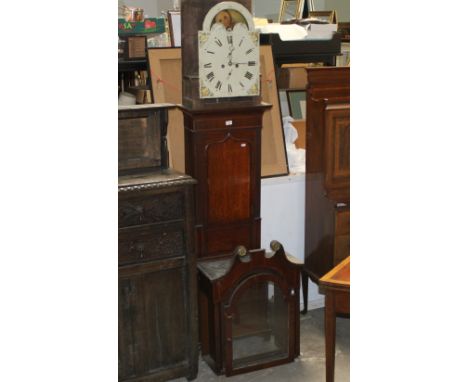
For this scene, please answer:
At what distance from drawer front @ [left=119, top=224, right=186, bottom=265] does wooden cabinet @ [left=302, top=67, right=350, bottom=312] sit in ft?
2.78

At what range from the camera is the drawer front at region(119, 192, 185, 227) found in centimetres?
282

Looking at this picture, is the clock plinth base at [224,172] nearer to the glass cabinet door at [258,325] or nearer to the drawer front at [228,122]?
the drawer front at [228,122]

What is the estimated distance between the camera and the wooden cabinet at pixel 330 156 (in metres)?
3.36

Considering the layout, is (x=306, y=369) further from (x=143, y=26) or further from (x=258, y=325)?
(x=143, y=26)

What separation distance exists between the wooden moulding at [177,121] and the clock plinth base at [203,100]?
54 cm

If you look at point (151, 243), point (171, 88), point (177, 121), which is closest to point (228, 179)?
point (151, 243)

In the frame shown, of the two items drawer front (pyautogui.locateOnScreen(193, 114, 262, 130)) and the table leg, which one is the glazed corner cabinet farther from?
the table leg

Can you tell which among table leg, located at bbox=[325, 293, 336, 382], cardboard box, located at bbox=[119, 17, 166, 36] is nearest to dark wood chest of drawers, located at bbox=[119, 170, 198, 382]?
table leg, located at bbox=[325, 293, 336, 382]

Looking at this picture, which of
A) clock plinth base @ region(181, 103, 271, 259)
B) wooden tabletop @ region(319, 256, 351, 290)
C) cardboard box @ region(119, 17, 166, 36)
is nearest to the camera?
wooden tabletop @ region(319, 256, 351, 290)
